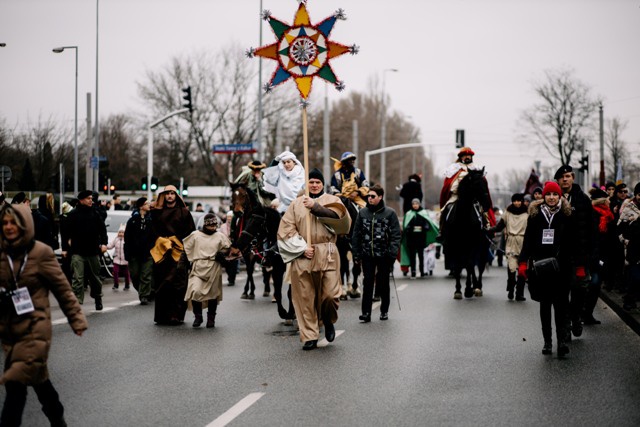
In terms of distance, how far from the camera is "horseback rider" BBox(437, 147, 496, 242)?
1709 centimetres

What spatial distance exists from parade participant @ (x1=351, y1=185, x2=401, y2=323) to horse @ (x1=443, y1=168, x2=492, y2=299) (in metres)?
3.65

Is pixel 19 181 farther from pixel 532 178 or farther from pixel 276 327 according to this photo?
pixel 276 327

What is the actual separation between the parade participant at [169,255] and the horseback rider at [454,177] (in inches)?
208

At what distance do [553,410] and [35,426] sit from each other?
12.6 feet

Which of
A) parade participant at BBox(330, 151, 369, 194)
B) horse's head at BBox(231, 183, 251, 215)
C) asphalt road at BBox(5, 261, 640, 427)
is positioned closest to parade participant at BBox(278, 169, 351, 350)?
asphalt road at BBox(5, 261, 640, 427)

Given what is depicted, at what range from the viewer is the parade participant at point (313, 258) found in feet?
35.6

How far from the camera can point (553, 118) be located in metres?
57.6

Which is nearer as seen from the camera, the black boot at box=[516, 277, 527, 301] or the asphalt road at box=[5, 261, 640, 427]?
the asphalt road at box=[5, 261, 640, 427]

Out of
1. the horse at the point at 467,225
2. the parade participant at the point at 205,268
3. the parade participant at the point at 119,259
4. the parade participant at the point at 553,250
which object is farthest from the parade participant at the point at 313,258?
the parade participant at the point at 119,259

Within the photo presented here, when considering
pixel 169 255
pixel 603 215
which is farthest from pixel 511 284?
pixel 169 255

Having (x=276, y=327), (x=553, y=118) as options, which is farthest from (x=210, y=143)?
(x=276, y=327)

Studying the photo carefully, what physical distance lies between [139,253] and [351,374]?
8.33 m

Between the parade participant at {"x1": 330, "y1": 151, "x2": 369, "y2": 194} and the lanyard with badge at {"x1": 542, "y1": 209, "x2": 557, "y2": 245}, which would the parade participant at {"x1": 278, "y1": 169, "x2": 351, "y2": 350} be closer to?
the lanyard with badge at {"x1": 542, "y1": 209, "x2": 557, "y2": 245}

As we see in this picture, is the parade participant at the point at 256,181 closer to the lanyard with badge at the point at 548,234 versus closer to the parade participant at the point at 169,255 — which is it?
the parade participant at the point at 169,255
